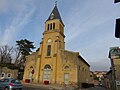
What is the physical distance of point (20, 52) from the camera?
64.4 m

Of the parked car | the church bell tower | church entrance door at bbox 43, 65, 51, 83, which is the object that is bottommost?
the parked car

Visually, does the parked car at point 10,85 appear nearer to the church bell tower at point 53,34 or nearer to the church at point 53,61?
the church at point 53,61

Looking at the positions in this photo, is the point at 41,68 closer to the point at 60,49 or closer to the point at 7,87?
the point at 60,49

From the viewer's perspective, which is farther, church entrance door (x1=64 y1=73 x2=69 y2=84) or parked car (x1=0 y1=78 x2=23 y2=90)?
church entrance door (x1=64 y1=73 x2=69 y2=84)

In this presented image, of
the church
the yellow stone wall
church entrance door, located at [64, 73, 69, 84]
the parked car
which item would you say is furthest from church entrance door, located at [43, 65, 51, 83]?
the parked car

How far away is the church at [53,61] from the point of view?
1462 inches

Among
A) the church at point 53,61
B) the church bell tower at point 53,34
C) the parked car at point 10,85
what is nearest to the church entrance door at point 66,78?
the church at point 53,61

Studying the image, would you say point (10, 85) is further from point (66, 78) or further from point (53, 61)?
point (53, 61)

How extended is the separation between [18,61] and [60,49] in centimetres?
3141

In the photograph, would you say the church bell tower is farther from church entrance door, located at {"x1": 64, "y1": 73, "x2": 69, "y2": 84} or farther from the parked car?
the parked car

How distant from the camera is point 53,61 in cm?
3884

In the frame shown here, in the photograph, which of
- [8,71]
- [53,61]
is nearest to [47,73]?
[53,61]

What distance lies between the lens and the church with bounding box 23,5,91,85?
37.1 m

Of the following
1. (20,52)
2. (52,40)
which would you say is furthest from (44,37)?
(20,52)
